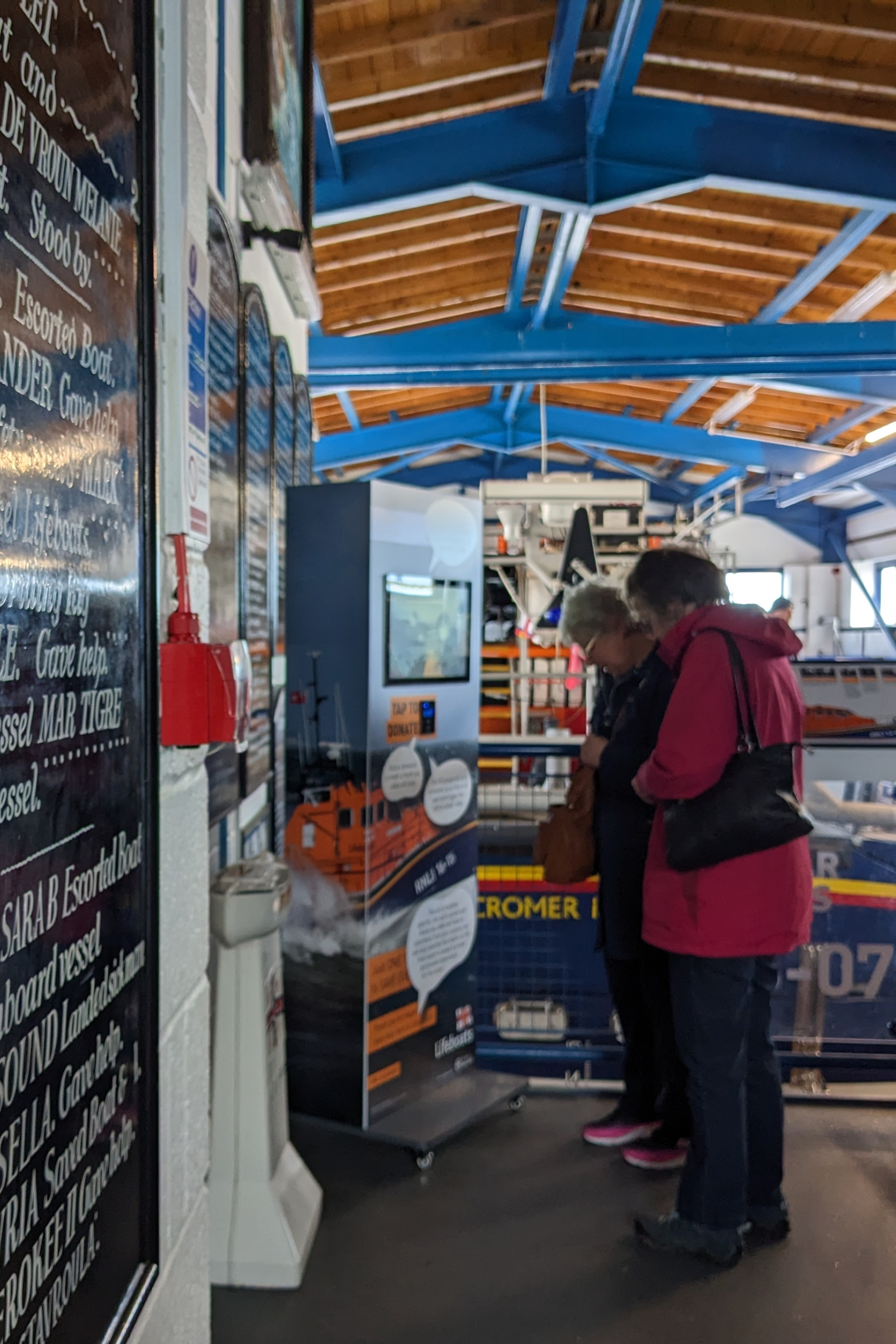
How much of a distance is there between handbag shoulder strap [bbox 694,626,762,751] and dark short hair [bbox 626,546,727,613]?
0.80 feet

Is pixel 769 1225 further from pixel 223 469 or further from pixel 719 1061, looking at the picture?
pixel 223 469

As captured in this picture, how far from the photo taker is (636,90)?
4.61 metres

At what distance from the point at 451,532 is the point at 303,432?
3.91ft

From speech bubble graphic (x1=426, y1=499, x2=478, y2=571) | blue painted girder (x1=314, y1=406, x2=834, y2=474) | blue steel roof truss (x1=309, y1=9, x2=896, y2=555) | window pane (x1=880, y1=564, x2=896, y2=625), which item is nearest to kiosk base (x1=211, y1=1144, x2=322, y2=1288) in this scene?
speech bubble graphic (x1=426, y1=499, x2=478, y2=571)

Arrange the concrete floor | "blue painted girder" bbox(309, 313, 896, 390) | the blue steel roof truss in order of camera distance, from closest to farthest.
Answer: the concrete floor, the blue steel roof truss, "blue painted girder" bbox(309, 313, 896, 390)

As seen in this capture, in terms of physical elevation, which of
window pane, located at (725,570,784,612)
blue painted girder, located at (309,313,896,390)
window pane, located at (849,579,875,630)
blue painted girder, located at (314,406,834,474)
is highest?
blue painted girder, located at (314,406,834,474)

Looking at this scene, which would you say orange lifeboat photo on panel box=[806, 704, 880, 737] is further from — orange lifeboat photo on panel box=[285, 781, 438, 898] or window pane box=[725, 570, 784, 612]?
window pane box=[725, 570, 784, 612]

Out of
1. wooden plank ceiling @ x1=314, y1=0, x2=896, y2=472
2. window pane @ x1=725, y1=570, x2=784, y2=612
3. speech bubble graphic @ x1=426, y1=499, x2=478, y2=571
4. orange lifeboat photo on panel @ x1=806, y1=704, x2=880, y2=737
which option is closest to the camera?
speech bubble graphic @ x1=426, y1=499, x2=478, y2=571

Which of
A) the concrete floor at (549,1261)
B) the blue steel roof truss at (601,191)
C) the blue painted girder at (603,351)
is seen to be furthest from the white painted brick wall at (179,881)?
the blue painted girder at (603,351)

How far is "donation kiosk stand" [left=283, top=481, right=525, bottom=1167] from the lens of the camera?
108 inches

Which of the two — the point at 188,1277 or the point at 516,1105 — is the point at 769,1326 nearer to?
the point at 516,1105

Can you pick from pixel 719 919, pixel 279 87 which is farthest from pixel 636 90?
pixel 719 919

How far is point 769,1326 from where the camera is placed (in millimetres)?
2055

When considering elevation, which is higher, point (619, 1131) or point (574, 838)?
point (574, 838)
